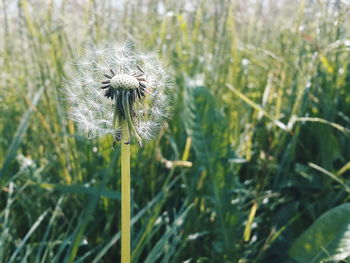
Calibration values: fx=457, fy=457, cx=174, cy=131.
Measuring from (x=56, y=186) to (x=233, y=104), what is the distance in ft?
3.82

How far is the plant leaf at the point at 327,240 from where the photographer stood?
159cm

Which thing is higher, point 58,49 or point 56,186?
point 58,49

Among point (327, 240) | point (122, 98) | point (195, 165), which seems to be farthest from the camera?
point (195, 165)

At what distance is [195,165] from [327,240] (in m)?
0.71

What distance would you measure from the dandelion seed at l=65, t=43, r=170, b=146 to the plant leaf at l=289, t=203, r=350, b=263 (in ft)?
2.67

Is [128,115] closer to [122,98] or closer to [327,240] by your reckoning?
[122,98]

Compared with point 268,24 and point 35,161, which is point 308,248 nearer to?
point 35,161

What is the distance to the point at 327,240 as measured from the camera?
5.42 feet

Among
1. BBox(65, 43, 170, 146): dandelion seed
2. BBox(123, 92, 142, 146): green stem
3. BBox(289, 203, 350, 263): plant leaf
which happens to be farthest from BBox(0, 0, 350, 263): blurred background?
BBox(123, 92, 142, 146): green stem

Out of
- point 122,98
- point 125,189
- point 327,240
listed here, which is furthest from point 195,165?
point 122,98

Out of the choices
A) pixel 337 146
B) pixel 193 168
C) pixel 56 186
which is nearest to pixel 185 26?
pixel 193 168

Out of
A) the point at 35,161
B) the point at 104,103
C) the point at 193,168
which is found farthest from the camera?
the point at 35,161

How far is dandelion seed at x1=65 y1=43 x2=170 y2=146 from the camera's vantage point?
930 millimetres

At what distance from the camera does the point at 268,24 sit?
3383 millimetres
